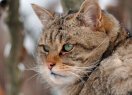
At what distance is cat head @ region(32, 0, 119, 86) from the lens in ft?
10.6

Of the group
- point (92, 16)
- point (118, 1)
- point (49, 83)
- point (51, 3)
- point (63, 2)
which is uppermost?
point (51, 3)

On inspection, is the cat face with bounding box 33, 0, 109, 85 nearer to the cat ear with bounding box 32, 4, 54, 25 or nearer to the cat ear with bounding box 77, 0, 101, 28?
the cat ear with bounding box 77, 0, 101, 28

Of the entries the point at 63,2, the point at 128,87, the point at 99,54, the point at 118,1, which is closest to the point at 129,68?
the point at 128,87

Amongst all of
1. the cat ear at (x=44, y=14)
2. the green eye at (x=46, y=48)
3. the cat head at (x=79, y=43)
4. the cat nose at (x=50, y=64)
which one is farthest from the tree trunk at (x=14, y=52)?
the cat nose at (x=50, y=64)

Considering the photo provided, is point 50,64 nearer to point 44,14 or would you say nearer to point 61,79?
point 61,79

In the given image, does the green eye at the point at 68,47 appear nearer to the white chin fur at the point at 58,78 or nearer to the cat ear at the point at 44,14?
the white chin fur at the point at 58,78

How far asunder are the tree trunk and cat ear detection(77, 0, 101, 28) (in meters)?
2.04

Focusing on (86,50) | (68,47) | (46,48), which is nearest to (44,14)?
(46,48)

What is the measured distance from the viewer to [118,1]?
753 centimetres

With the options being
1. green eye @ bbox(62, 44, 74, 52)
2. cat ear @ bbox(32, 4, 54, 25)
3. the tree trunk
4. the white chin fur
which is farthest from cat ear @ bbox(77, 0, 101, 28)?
the tree trunk

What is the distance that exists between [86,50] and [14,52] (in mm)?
2277

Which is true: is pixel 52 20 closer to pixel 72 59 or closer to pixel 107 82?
pixel 72 59

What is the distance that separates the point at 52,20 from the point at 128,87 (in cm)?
127

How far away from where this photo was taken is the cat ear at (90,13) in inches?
125
